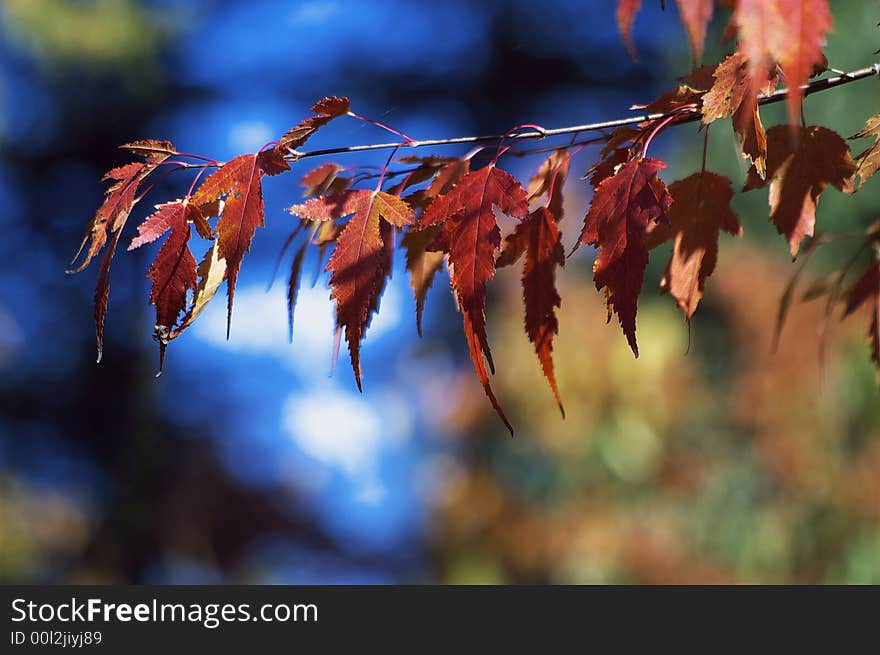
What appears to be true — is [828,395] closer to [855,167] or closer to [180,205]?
[855,167]

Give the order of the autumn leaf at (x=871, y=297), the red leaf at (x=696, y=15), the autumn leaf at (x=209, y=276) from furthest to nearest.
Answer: the autumn leaf at (x=871, y=297) → the autumn leaf at (x=209, y=276) → the red leaf at (x=696, y=15)

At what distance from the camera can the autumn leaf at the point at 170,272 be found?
494 millimetres

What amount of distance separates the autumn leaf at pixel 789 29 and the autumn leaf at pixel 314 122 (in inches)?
11.1

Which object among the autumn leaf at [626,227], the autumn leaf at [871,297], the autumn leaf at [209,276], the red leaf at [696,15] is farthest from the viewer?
the autumn leaf at [871,297]

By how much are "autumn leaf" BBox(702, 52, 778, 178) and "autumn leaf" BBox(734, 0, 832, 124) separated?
167 millimetres

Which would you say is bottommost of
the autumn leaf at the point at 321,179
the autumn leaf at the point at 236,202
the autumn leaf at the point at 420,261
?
the autumn leaf at the point at 236,202

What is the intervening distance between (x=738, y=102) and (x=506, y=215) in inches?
6.0

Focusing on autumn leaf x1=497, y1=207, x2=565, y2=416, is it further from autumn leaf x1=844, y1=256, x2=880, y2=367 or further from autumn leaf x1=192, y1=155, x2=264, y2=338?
autumn leaf x1=844, y1=256, x2=880, y2=367

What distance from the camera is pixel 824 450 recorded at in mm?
3500

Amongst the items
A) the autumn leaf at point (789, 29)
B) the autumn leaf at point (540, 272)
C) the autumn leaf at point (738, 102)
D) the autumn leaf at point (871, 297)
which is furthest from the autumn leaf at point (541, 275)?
the autumn leaf at point (871, 297)

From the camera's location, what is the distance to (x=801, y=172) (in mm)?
545

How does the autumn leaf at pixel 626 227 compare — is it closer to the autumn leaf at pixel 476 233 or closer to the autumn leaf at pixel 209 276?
the autumn leaf at pixel 476 233

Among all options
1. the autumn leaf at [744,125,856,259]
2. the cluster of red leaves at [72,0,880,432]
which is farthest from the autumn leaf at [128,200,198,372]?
the autumn leaf at [744,125,856,259]

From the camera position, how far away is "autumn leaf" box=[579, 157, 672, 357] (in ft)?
1.45
